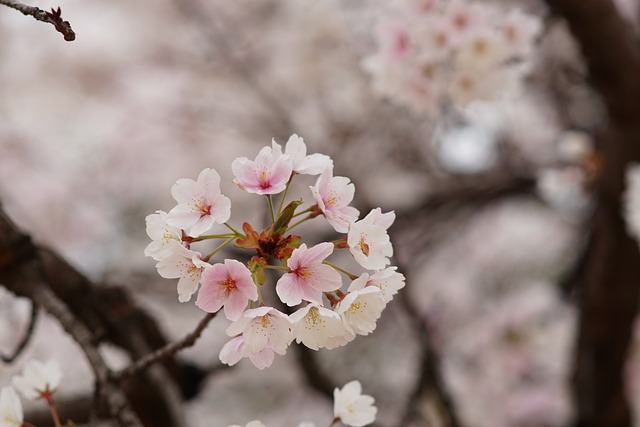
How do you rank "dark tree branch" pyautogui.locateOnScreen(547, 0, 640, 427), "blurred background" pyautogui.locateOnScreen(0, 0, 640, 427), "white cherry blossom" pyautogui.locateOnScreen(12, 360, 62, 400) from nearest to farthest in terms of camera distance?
1. "white cherry blossom" pyautogui.locateOnScreen(12, 360, 62, 400)
2. "dark tree branch" pyautogui.locateOnScreen(547, 0, 640, 427)
3. "blurred background" pyautogui.locateOnScreen(0, 0, 640, 427)

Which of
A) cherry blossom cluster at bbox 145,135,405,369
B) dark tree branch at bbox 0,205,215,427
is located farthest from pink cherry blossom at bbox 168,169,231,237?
dark tree branch at bbox 0,205,215,427

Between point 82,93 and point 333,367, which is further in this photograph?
point 82,93

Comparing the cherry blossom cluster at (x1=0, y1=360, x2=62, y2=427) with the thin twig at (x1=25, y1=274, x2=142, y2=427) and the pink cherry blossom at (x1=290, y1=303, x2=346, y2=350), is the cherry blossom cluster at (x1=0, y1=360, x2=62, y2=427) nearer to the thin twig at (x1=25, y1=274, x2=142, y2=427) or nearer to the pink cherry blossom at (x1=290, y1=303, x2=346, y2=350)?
the thin twig at (x1=25, y1=274, x2=142, y2=427)

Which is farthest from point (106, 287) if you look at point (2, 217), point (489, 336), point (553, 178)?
point (489, 336)

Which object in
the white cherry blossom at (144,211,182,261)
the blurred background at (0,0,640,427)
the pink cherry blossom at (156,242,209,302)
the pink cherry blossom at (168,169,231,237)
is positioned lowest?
the blurred background at (0,0,640,427)

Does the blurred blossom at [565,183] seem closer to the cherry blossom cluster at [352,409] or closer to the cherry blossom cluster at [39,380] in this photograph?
the cherry blossom cluster at [352,409]

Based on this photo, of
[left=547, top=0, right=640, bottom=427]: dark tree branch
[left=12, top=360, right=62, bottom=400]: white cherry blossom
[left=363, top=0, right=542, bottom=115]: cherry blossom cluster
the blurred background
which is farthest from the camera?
the blurred background

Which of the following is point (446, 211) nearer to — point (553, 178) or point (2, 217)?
point (553, 178)
